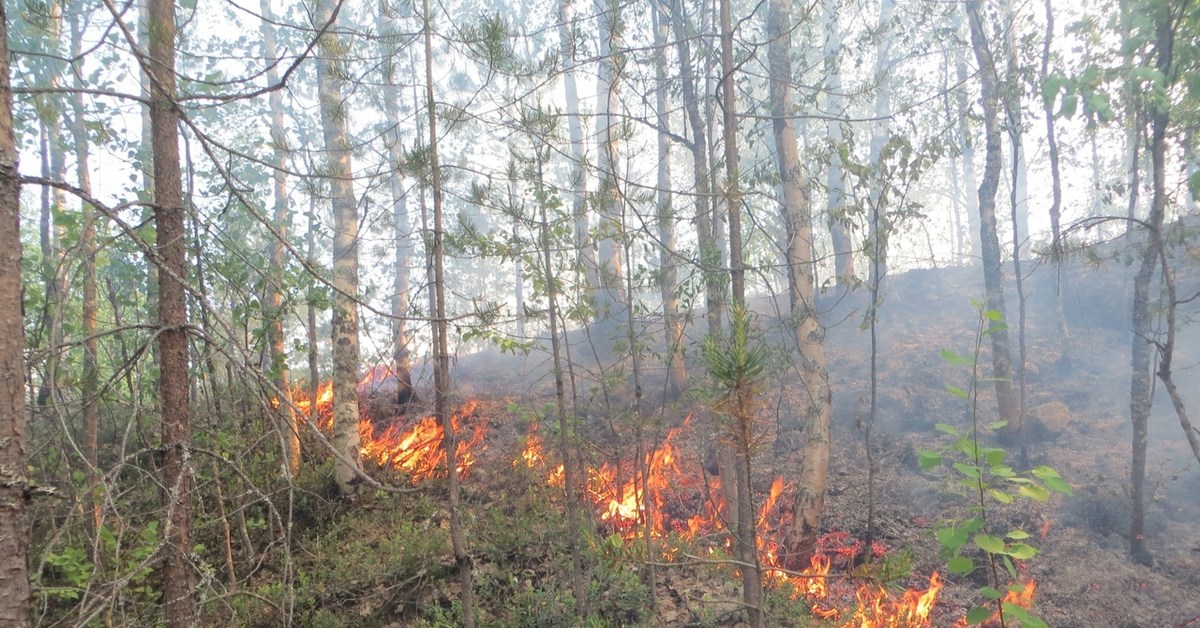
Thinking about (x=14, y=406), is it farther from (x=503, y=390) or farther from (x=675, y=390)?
(x=503, y=390)

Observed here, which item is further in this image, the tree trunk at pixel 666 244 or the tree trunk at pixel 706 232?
the tree trunk at pixel 666 244

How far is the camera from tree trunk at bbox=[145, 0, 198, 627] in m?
2.82

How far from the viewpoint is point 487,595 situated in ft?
18.9

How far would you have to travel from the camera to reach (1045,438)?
10.9 meters

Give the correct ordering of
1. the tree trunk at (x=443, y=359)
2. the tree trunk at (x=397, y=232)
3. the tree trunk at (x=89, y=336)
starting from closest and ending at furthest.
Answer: the tree trunk at (x=89, y=336), the tree trunk at (x=443, y=359), the tree trunk at (x=397, y=232)

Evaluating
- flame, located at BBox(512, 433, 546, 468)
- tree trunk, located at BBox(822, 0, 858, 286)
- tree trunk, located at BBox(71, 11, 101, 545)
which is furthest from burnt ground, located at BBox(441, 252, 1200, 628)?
tree trunk, located at BBox(71, 11, 101, 545)

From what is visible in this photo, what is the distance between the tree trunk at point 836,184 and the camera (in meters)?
7.44

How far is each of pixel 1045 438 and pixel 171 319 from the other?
43.3 feet

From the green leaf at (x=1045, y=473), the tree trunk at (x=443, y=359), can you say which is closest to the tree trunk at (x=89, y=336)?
the tree trunk at (x=443, y=359)

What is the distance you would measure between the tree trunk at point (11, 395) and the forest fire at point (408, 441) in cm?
506

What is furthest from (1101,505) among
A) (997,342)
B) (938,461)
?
(938,461)

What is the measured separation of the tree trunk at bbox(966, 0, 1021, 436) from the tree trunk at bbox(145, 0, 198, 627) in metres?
11.6

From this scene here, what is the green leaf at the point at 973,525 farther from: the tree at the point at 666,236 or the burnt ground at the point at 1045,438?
the tree at the point at 666,236

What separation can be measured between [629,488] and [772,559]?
80.6 inches
